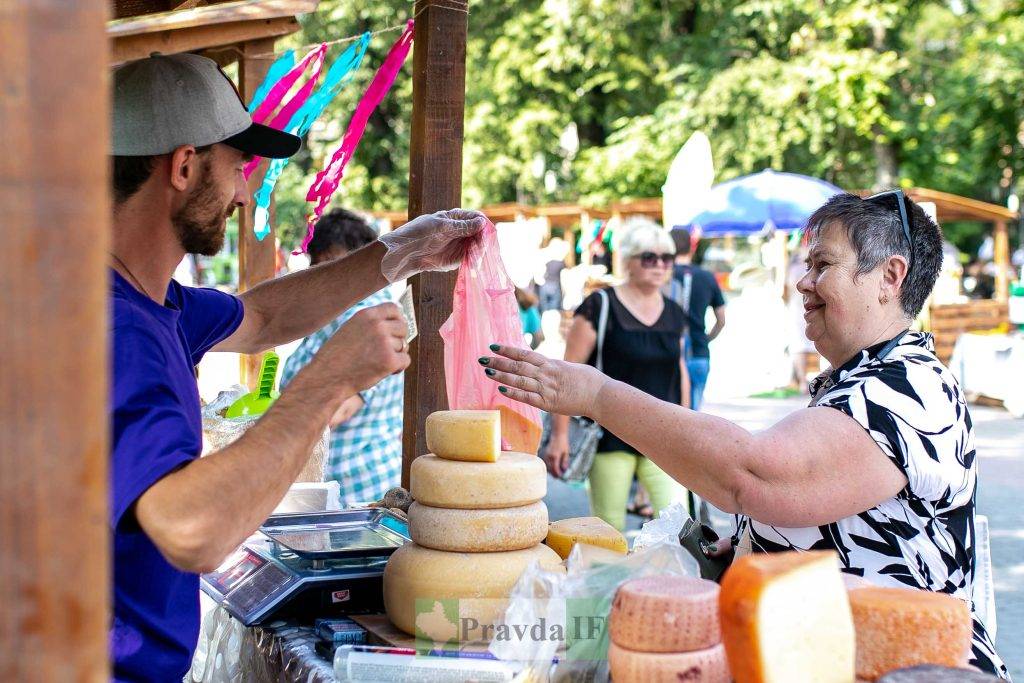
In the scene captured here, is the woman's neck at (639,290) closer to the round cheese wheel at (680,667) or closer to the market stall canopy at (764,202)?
the round cheese wheel at (680,667)

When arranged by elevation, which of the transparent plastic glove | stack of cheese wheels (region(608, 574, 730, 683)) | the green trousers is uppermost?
the transparent plastic glove

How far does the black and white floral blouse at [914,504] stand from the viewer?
191cm

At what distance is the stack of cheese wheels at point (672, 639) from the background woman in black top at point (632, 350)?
3489mm

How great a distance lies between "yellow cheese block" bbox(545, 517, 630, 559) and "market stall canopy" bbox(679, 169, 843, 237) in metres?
9.13

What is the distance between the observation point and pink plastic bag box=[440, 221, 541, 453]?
217cm

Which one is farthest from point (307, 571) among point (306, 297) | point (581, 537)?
point (306, 297)

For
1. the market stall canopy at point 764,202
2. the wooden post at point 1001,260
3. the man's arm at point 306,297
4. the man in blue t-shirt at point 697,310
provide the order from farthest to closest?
the wooden post at point 1001,260 < the market stall canopy at point 764,202 < the man in blue t-shirt at point 697,310 < the man's arm at point 306,297

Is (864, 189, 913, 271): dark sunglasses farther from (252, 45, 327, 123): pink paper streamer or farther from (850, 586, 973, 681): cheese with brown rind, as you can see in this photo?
(252, 45, 327, 123): pink paper streamer

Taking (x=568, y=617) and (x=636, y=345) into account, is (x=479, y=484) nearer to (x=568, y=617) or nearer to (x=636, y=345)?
(x=568, y=617)

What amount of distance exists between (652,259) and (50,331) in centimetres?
444

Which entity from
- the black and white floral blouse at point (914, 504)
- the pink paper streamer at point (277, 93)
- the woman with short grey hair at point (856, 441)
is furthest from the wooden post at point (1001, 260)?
the black and white floral blouse at point (914, 504)

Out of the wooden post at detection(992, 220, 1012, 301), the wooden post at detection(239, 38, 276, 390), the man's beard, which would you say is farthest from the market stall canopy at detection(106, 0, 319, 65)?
the wooden post at detection(992, 220, 1012, 301)

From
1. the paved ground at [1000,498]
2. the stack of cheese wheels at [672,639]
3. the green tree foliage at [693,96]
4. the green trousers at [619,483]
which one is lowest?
the paved ground at [1000,498]

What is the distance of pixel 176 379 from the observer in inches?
65.7
